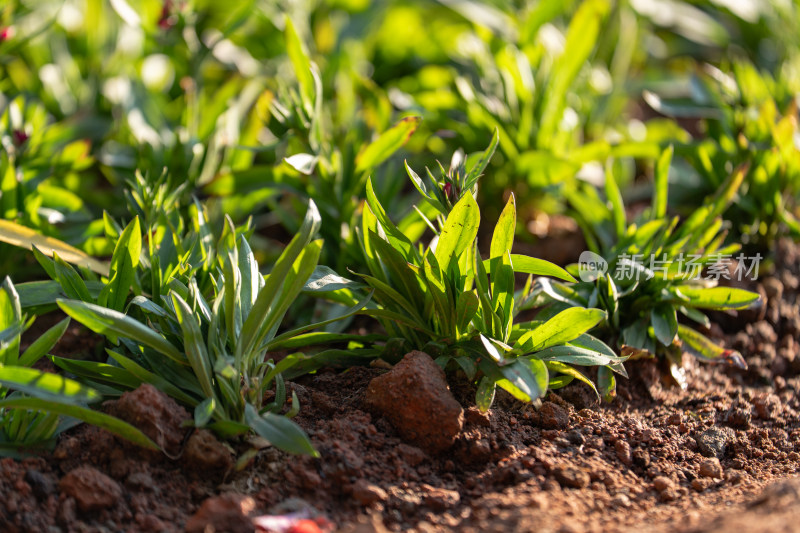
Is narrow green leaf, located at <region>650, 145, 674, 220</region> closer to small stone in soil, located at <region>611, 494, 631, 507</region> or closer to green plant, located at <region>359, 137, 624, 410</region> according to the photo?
green plant, located at <region>359, 137, 624, 410</region>

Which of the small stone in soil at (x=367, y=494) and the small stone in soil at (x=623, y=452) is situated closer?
the small stone in soil at (x=367, y=494)

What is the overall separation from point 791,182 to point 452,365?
4.67ft

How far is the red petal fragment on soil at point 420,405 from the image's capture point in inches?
67.7

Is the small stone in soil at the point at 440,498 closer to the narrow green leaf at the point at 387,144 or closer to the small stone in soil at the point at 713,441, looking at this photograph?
the small stone in soil at the point at 713,441

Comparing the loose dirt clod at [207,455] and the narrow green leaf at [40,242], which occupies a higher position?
the narrow green leaf at [40,242]

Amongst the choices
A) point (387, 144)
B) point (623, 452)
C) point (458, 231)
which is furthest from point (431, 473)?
point (387, 144)

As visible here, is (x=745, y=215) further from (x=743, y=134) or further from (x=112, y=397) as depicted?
(x=112, y=397)

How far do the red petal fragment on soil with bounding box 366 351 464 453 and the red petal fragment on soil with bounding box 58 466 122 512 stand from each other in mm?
584

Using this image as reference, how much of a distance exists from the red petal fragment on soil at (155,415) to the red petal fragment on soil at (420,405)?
1.44 ft

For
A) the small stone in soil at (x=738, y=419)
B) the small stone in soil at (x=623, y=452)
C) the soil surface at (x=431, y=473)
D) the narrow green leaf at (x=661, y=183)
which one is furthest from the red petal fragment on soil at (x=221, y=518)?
the narrow green leaf at (x=661, y=183)

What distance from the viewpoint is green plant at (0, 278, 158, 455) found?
5.14 ft

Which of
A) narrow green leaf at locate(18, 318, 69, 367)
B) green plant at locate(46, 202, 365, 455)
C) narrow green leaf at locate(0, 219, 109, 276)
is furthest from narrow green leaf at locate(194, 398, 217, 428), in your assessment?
narrow green leaf at locate(0, 219, 109, 276)

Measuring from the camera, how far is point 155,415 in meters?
1.62

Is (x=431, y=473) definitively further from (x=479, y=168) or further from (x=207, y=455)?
(x=479, y=168)
